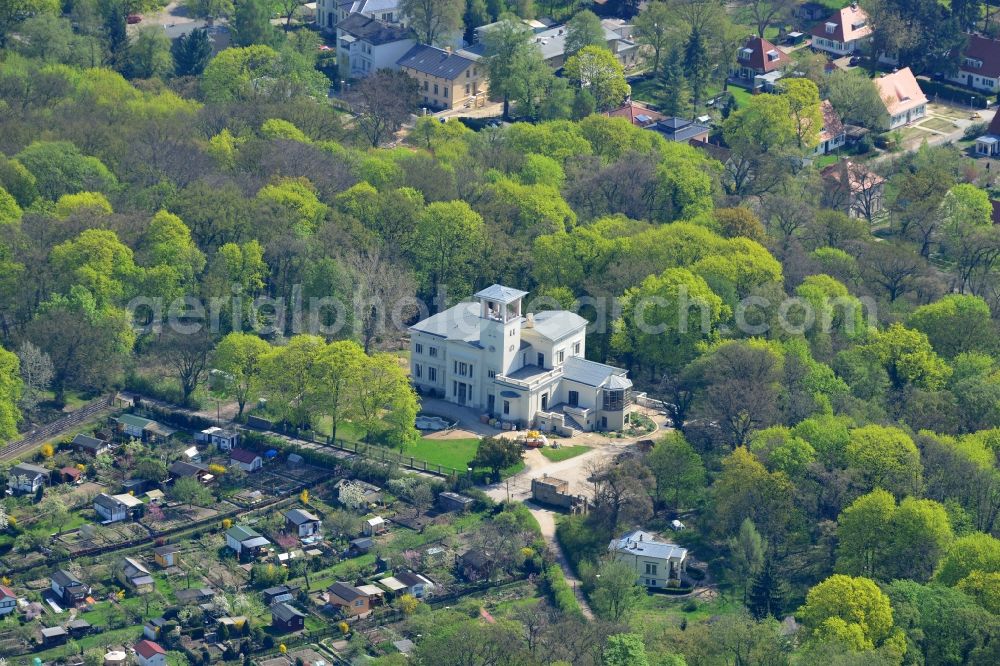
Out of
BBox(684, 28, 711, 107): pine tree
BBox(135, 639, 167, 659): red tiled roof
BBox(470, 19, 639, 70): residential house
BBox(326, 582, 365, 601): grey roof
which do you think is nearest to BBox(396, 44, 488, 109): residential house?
BBox(470, 19, 639, 70): residential house

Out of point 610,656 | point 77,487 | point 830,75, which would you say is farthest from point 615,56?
point 610,656

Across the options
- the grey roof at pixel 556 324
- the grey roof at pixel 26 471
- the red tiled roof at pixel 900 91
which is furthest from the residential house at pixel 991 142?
the grey roof at pixel 26 471

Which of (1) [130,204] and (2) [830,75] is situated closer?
(1) [130,204]

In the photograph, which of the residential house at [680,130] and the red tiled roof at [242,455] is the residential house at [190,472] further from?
the residential house at [680,130]

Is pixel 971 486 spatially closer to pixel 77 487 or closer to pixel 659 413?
pixel 659 413

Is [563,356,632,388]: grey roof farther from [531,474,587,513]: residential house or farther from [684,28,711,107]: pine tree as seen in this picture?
[684,28,711,107]: pine tree

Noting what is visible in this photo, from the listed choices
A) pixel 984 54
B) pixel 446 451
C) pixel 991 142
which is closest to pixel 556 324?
pixel 446 451

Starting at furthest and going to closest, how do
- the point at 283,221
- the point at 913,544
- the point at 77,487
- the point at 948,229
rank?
the point at 948,229
the point at 283,221
the point at 77,487
the point at 913,544
